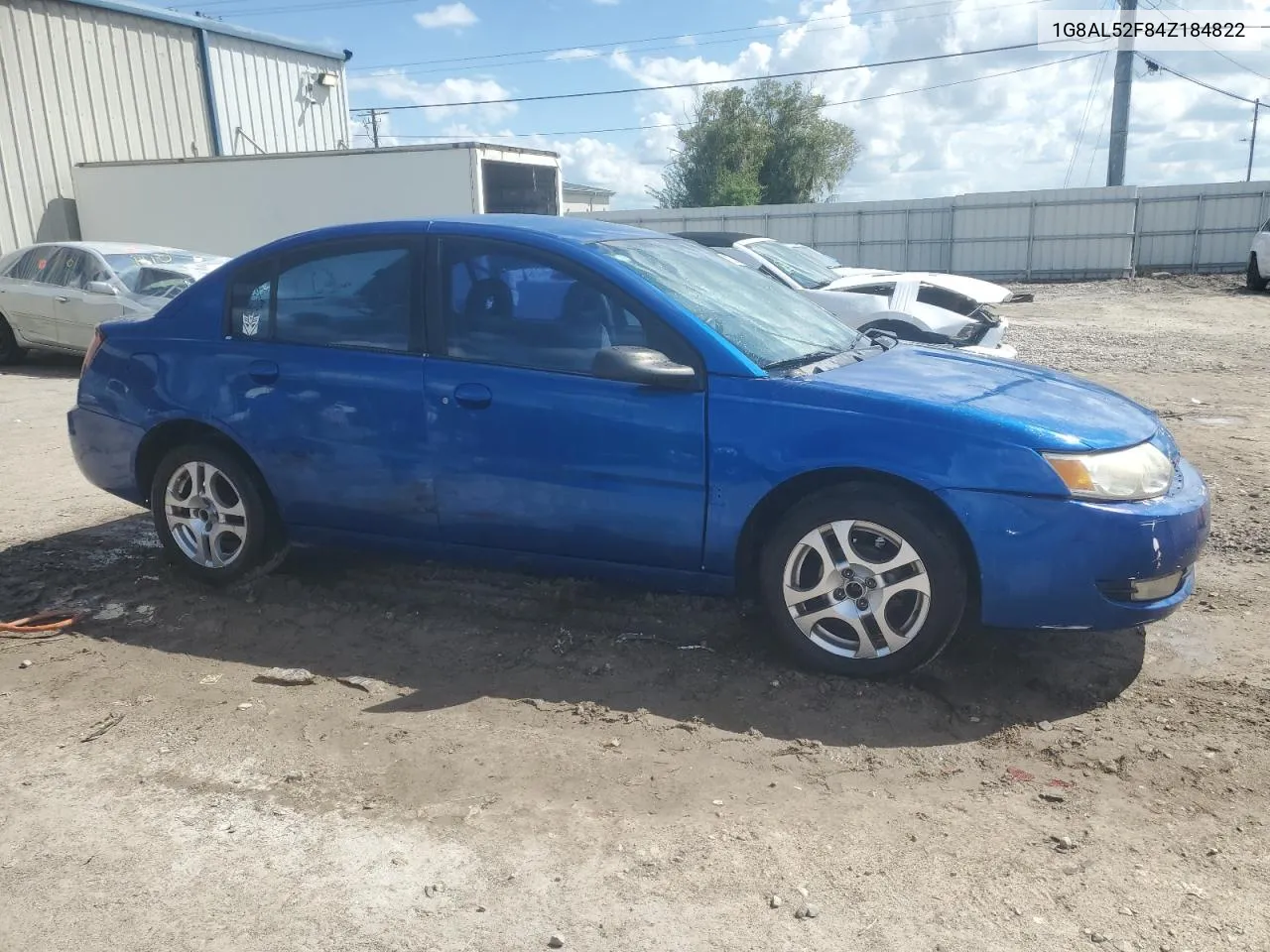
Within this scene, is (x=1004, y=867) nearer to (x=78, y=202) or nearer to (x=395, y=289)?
(x=395, y=289)

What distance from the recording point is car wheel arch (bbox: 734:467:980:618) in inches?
138

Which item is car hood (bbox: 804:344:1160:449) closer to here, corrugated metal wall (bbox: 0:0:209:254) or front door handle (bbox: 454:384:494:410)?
front door handle (bbox: 454:384:494:410)

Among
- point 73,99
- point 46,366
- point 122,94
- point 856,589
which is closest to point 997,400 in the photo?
point 856,589

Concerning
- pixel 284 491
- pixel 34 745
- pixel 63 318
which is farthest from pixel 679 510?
pixel 63 318

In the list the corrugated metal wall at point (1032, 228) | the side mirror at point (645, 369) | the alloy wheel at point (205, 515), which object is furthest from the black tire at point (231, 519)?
the corrugated metal wall at point (1032, 228)

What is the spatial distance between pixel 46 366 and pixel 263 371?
1052cm

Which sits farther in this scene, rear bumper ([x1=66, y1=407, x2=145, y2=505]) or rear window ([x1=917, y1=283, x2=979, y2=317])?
rear window ([x1=917, y1=283, x2=979, y2=317])

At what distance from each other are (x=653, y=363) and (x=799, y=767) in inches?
57.6

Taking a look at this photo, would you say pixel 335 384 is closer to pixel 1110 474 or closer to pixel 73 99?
pixel 1110 474

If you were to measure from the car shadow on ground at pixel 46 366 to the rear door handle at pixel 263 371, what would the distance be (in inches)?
365

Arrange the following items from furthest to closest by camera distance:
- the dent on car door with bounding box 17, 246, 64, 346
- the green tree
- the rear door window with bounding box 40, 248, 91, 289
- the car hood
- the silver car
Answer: the green tree → the dent on car door with bounding box 17, 246, 64, 346 → the rear door window with bounding box 40, 248, 91, 289 → the silver car → the car hood

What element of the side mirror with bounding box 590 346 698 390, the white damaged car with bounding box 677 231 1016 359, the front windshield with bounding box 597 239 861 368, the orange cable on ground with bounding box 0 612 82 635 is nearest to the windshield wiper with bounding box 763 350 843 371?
the front windshield with bounding box 597 239 861 368

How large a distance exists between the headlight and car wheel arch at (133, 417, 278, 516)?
328cm

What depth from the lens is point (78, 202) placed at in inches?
697
